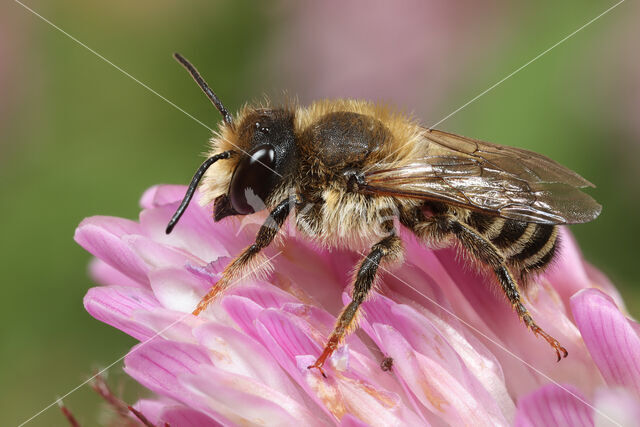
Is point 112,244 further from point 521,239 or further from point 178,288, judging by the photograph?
point 521,239

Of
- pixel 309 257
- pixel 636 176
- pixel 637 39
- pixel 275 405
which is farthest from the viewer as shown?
pixel 637 39

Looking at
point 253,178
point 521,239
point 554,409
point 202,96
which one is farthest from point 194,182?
point 202,96

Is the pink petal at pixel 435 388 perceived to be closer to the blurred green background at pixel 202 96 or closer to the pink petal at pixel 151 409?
the pink petal at pixel 151 409

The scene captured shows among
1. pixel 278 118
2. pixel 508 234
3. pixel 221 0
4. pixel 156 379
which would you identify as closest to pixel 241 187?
pixel 278 118

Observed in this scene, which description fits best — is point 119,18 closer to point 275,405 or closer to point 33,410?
point 33,410

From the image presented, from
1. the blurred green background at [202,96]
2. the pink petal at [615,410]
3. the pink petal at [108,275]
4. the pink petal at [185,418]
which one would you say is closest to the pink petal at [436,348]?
the pink petal at [615,410]

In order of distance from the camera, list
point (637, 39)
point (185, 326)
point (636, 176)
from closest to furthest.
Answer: point (185, 326) < point (636, 176) < point (637, 39)

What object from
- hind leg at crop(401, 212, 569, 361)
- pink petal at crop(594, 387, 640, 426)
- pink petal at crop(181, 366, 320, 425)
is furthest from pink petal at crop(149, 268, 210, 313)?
pink petal at crop(594, 387, 640, 426)
